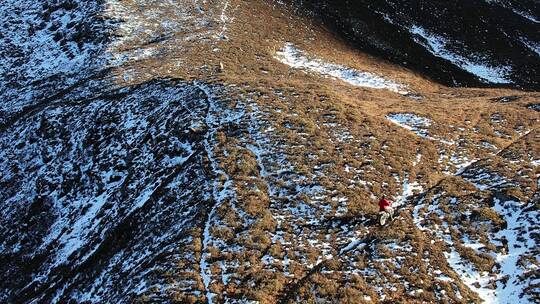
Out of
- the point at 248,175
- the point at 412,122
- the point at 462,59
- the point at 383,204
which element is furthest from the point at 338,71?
the point at 383,204

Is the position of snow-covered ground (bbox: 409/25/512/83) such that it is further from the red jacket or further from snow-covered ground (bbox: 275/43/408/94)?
the red jacket

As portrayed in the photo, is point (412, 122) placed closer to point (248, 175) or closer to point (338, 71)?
point (248, 175)

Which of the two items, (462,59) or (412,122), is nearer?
(412,122)

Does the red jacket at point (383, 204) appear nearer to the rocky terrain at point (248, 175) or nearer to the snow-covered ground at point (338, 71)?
the rocky terrain at point (248, 175)

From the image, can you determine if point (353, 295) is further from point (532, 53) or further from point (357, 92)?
point (532, 53)

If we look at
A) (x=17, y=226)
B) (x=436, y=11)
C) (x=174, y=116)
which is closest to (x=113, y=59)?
(x=174, y=116)

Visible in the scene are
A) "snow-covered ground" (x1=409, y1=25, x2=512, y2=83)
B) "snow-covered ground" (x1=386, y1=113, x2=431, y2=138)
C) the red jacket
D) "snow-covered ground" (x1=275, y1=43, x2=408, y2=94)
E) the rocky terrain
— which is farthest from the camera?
"snow-covered ground" (x1=409, y1=25, x2=512, y2=83)

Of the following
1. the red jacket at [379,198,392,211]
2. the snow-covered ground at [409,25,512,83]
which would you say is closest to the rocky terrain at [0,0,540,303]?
the red jacket at [379,198,392,211]
